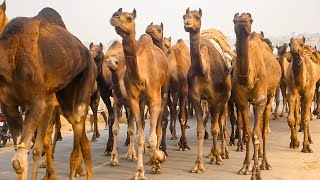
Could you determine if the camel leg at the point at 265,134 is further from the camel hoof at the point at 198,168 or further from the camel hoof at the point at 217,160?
the camel hoof at the point at 198,168

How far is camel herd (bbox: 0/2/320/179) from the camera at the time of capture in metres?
5.11

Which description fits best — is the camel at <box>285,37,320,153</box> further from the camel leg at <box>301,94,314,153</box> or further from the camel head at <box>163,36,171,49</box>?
the camel head at <box>163,36,171,49</box>

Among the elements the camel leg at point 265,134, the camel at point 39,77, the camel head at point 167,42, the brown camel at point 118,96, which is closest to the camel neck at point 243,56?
the camel leg at point 265,134

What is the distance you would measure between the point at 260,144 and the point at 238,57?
64.4 inches

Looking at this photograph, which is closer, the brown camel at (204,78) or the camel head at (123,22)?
the camel head at (123,22)

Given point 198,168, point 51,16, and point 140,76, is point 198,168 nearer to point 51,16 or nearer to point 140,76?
point 140,76

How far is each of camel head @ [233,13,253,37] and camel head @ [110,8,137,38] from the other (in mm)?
1749

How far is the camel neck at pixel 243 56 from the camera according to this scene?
7555mm

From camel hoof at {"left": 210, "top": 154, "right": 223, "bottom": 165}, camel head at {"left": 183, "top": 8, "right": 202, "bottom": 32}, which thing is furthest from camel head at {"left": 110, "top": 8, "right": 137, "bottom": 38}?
camel hoof at {"left": 210, "top": 154, "right": 223, "bottom": 165}

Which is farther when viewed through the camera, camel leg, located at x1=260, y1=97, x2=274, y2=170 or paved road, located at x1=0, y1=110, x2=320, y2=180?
camel leg, located at x1=260, y1=97, x2=274, y2=170

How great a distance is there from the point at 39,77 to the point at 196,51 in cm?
402

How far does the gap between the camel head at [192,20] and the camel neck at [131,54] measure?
1234 mm

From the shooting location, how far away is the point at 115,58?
925 centimetres

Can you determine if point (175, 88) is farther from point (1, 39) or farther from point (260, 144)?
point (1, 39)
